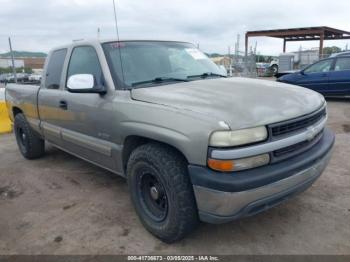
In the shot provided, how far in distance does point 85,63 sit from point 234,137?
2.28 metres

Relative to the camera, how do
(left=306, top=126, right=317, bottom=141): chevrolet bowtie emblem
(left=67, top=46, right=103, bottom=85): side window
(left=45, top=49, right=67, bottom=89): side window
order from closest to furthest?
(left=306, top=126, right=317, bottom=141): chevrolet bowtie emblem, (left=67, top=46, right=103, bottom=85): side window, (left=45, top=49, right=67, bottom=89): side window

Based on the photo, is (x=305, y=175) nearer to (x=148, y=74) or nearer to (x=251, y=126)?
(x=251, y=126)

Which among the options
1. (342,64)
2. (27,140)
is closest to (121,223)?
(27,140)

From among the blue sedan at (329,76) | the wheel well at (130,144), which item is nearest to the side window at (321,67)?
the blue sedan at (329,76)

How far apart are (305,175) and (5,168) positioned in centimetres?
457

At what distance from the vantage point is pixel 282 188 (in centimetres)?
279

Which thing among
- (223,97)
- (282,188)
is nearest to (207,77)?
(223,97)

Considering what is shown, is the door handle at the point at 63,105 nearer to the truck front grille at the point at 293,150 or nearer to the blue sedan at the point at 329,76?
the truck front grille at the point at 293,150

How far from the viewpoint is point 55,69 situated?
4.86m

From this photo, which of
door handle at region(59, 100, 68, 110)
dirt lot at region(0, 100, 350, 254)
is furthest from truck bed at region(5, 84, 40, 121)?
dirt lot at region(0, 100, 350, 254)

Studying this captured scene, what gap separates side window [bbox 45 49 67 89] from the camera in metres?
4.70

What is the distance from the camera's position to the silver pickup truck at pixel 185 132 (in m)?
2.63

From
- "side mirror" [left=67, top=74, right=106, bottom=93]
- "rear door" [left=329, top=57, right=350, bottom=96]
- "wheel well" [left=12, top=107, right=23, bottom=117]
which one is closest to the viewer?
"side mirror" [left=67, top=74, right=106, bottom=93]

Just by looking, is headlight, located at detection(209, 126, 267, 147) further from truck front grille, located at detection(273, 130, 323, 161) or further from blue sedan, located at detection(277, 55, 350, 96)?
blue sedan, located at detection(277, 55, 350, 96)
